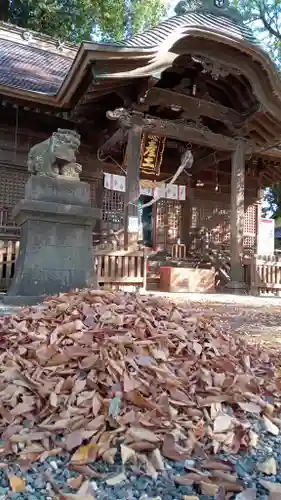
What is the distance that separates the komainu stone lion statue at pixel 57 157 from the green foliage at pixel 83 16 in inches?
606

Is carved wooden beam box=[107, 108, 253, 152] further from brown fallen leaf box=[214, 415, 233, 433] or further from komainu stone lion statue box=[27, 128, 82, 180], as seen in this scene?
brown fallen leaf box=[214, 415, 233, 433]

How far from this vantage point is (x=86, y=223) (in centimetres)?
530

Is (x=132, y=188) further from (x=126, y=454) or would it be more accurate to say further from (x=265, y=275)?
(x=126, y=454)

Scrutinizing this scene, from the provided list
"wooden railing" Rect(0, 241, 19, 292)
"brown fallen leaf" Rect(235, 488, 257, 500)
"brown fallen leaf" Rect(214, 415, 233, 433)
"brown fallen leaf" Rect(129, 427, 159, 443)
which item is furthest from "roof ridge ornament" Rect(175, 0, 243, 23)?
"brown fallen leaf" Rect(235, 488, 257, 500)

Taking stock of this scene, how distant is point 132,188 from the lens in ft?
27.4

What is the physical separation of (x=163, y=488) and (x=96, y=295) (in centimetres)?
170

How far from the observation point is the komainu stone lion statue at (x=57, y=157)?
210 inches

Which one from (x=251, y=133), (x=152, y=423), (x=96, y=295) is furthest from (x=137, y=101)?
(x=152, y=423)

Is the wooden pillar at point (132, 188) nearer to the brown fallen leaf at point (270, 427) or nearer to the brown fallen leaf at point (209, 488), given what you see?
the brown fallen leaf at point (270, 427)

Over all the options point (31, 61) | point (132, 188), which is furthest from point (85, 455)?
point (31, 61)

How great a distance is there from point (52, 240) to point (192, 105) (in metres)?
5.82

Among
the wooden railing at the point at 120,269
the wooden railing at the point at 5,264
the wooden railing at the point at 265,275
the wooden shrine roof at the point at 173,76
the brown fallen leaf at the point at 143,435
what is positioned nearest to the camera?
the brown fallen leaf at the point at 143,435

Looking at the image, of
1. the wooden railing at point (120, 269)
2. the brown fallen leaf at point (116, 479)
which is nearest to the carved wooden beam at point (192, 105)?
the wooden railing at point (120, 269)

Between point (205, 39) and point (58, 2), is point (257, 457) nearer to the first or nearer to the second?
point (205, 39)
